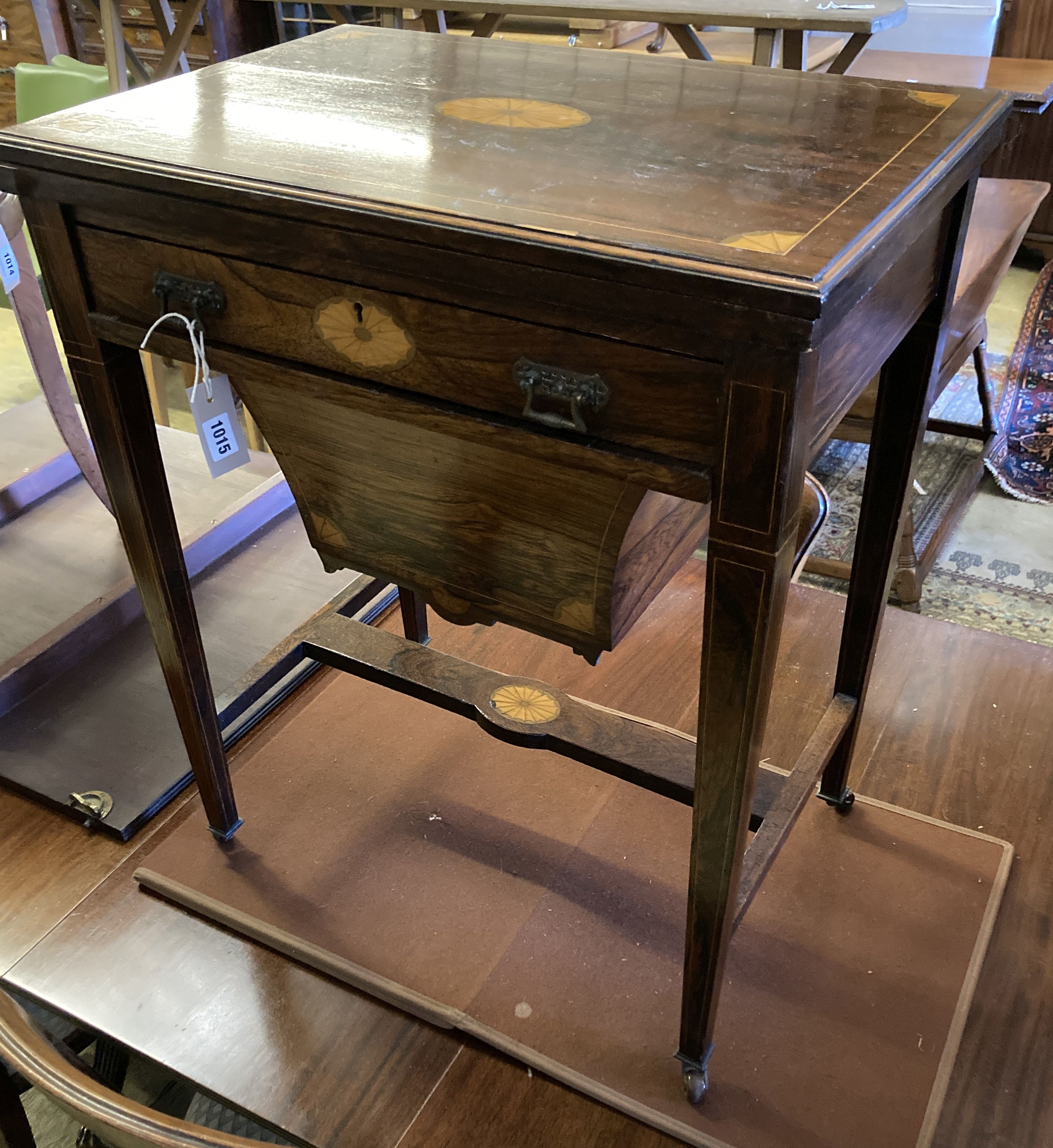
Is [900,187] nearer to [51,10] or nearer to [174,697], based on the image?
[174,697]

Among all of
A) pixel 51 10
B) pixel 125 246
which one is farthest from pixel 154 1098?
pixel 51 10

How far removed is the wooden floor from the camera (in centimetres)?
105

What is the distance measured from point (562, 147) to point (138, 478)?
517 millimetres

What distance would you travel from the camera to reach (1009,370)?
120 inches

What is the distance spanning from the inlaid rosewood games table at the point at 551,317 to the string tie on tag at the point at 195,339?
0.01m

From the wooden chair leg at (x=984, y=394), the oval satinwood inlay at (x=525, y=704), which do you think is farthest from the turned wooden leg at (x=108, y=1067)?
the wooden chair leg at (x=984, y=394)

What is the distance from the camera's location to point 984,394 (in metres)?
2.59

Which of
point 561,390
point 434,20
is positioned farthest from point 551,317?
point 434,20

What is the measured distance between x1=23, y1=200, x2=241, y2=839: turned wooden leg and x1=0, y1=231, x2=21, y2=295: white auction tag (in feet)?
1.62

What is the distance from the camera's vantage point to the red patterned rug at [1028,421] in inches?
105

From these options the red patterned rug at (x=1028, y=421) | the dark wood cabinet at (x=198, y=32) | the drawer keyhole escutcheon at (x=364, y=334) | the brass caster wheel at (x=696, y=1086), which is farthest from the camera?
the dark wood cabinet at (x=198, y=32)

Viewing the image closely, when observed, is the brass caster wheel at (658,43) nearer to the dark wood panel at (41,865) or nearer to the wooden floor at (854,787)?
the wooden floor at (854,787)

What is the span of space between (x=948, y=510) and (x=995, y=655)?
957mm

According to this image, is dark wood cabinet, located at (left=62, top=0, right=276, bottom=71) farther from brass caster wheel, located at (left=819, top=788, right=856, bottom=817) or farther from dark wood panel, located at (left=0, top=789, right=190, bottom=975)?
brass caster wheel, located at (left=819, top=788, right=856, bottom=817)
